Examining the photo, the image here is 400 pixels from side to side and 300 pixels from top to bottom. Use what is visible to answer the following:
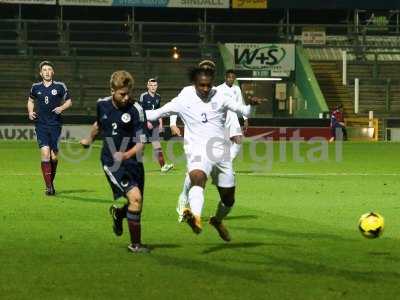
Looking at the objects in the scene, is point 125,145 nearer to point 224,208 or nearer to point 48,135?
point 224,208

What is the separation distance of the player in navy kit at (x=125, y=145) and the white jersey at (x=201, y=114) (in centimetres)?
61

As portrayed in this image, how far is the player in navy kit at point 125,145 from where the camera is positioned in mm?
11188

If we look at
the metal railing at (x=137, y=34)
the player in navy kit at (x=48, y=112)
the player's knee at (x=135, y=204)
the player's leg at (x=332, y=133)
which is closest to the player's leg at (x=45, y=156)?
the player in navy kit at (x=48, y=112)

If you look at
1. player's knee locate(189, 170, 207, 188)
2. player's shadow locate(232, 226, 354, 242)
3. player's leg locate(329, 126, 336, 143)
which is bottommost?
player's leg locate(329, 126, 336, 143)

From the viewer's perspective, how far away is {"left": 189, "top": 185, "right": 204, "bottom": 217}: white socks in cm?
1155

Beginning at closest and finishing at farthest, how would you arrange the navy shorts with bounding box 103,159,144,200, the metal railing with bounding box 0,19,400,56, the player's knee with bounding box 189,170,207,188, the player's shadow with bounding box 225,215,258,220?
the navy shorts with bounding box 103,159,144,200 < the player's knee with bounding box 189,170,207,188 < the player's shadow with bounding box 225,215,258,220 < the metal railing with bounding box 0,19,400,56

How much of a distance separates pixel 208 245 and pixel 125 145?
1522 mm

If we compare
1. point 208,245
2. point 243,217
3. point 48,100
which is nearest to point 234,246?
point 208,245

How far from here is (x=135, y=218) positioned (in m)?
11.2

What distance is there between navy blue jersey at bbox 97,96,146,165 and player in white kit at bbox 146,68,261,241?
583 millimetres

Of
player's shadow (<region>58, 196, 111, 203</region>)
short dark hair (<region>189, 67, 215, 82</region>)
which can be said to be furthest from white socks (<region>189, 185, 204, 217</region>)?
player's shadow (<region>58, 196, 111, 203</region>)

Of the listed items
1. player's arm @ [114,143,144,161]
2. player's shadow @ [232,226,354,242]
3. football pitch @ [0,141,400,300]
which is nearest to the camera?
football pitch @ [0,141,400,300]

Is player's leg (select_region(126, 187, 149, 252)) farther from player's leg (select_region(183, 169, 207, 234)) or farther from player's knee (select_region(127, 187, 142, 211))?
player's leg (select_region(183, 169, 207, 234))

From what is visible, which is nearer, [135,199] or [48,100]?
[135,199]
